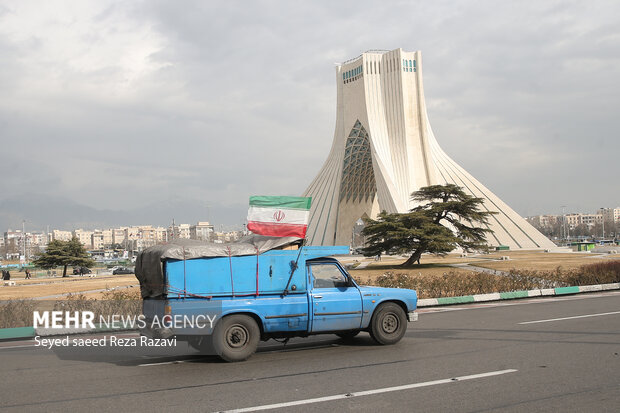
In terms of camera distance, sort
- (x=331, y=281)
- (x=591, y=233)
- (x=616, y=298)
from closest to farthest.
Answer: (x=331, y=281)
(x=616, y=298)
(x=591, y=233)

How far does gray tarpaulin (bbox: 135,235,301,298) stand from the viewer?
27.3 ft

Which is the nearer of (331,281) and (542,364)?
(542,364)

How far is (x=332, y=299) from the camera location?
29.7 ft

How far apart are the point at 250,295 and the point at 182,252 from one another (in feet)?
4.16

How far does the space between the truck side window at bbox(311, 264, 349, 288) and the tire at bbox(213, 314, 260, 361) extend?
53.2 inches

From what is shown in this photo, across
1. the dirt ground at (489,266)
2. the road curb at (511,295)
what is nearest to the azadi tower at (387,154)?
the dirt ground at (489,266)

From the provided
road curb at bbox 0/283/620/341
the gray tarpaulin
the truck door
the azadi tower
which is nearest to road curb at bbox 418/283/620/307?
road curb at bbox 0/283/620/341

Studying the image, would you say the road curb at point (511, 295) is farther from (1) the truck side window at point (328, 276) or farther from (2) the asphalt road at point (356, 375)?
(1) the truck side window at point (328, 276)

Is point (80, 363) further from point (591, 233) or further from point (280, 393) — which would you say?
point (591, 233)

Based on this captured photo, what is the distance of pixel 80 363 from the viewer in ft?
28.1

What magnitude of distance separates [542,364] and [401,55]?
2314 inches

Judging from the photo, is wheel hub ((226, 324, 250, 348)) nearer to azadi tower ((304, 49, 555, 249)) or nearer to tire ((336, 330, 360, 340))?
tire ((336, 330, 360, 340))

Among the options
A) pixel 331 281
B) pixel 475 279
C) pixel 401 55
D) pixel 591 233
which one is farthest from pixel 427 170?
pixel 591 233

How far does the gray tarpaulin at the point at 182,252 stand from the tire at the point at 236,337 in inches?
40.0
